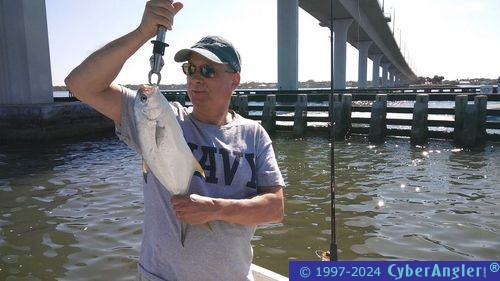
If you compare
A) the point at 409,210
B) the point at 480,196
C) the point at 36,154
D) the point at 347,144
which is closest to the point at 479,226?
the point at 409,210

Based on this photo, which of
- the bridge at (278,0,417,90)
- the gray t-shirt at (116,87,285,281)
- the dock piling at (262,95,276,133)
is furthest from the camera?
the bridge at (278,0,417,90)

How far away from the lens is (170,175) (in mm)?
2010

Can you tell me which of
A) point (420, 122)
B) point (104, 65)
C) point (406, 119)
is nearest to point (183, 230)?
point (104, 65)

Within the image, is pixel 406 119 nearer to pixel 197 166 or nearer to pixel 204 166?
pixel 204 166

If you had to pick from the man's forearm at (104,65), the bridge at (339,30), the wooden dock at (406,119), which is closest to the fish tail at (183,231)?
the man's forearm at (104,65)

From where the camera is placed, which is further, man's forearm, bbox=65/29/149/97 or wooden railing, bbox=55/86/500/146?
wooden railing, bbox=55/86/500/146

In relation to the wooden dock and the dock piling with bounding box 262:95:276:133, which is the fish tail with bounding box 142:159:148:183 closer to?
the wooden dock

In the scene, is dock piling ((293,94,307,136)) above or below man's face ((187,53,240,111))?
below

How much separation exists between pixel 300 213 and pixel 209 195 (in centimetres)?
522

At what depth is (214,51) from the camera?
2.21m

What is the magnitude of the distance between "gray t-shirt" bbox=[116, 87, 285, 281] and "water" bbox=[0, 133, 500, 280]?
3.07 meters

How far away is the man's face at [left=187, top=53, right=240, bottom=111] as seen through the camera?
2246mm

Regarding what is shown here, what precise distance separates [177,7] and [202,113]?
1.93ft

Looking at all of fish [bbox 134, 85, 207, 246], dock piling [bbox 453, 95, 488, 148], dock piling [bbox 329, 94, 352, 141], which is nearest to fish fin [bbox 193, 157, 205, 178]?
fish [bbox 134, 85, 207, 246]
